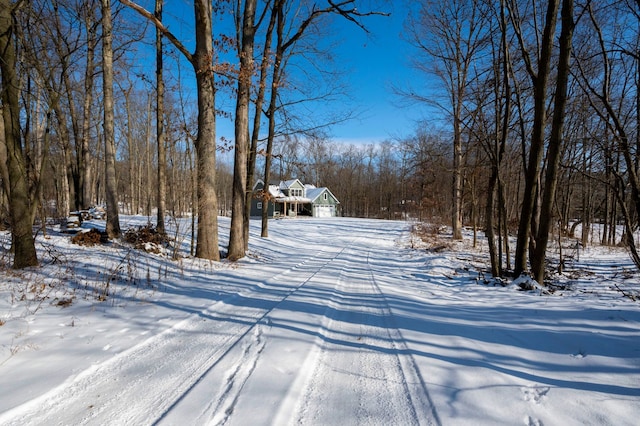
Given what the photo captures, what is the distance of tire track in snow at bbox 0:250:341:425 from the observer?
206 centimetres

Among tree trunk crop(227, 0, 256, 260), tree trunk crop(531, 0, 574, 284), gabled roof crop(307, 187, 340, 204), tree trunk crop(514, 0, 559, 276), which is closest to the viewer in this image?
tree trunk crop(531, 0, 574, 284)

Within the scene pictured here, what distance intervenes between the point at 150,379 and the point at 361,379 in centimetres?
175

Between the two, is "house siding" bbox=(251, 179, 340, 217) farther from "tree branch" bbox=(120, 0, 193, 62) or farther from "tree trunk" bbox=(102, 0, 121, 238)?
"tree branch" bbox=(120, 0, 193, 62)

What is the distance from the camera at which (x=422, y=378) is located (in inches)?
104

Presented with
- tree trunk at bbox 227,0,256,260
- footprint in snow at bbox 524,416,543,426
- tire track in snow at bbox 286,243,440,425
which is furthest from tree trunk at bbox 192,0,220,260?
footprint in snow at bbox 524,416,543,426

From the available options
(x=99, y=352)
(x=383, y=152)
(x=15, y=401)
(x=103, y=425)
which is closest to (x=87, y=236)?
(x=99, y=352)

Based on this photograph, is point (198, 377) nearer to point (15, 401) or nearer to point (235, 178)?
point (15, 401)

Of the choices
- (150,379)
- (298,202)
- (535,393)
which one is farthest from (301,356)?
(298,202)

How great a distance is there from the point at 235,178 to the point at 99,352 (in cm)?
696

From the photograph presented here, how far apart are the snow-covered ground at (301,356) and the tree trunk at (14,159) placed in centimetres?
57

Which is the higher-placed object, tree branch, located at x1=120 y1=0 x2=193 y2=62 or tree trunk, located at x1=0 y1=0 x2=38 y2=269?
tree branch, located at x1=120 y1=0 x2=193 y2=62

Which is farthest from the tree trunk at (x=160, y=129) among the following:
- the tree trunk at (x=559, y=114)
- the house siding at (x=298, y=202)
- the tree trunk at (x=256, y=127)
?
the house siding at (x=298, y=202)

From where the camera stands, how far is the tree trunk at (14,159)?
5457 millimetres

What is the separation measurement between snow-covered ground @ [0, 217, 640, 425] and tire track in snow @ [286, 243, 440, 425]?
0.01m
